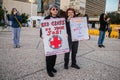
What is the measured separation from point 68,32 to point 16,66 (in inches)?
65.7

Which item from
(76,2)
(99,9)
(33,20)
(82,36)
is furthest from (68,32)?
(99,9)

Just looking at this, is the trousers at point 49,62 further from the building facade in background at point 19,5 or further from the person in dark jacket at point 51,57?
the building facade in background at point 19,5

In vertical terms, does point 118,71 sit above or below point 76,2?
below

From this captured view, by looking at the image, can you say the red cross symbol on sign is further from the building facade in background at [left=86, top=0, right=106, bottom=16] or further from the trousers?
the building facade in background at [left=86, top=0, right=106, bottom=16]

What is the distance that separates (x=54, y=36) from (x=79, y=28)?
94cm

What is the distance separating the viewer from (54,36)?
320 centimetres

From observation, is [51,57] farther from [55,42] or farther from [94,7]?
[94,7]

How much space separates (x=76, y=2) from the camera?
130 meters

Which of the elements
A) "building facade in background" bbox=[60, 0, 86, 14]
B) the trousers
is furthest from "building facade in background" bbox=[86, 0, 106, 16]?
the trousers

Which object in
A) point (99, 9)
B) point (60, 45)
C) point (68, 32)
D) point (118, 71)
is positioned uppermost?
point (99, 9)

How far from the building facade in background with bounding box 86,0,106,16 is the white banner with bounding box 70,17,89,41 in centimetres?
13919

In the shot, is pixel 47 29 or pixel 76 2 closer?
pixel 47 29

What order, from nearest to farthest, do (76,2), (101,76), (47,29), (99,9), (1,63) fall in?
1. (47,29)
2. (101,76)
3. (1,63)
4. (76,2)
5. (99,9)

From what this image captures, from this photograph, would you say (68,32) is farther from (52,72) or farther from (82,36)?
(52,72)
